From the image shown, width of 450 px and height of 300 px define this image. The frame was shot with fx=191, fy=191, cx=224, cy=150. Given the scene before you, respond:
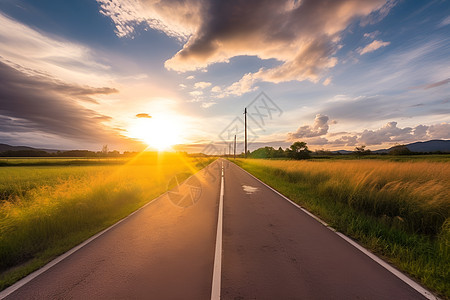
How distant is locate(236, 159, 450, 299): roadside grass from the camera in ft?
12.5

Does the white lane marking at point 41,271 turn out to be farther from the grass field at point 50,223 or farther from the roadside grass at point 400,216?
the roadside grass at point 400,216

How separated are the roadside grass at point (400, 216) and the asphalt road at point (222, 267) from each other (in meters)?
0.65

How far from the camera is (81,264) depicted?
393 centimetres

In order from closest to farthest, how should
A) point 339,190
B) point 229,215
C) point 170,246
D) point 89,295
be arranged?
point 89,295, point 170,246, point 229,215, point 339,190

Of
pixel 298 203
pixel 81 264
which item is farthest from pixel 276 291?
pixel 298 203

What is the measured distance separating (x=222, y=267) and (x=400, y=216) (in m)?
A: 6.96

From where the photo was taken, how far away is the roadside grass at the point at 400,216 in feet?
Result: 12.5

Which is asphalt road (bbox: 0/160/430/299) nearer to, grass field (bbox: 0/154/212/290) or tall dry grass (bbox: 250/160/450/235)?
grass field (bbox: 0/154/212/290)

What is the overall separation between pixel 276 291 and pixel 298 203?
21.9 ft

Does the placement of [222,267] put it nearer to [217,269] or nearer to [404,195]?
[217,269]

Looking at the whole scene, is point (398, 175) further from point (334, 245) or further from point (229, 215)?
point (229, 215)

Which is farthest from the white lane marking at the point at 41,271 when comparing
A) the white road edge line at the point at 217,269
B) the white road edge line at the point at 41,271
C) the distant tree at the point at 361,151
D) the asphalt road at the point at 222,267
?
the distant tree at the point at 361,151

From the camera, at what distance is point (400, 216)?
22.2 ft

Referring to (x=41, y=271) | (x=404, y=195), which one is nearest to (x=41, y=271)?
(x=41, y=271)
